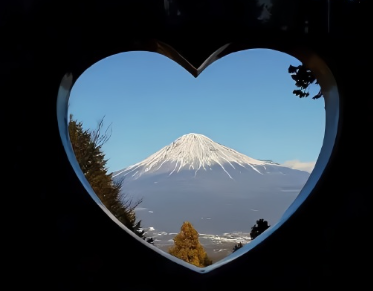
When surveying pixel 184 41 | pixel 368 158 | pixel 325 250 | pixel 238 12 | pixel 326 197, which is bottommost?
pixel 325 250

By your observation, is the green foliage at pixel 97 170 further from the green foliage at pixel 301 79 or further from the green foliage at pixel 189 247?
the green foliage at pixel 301 79

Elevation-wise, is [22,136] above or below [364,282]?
above

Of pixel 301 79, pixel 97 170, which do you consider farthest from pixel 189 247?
pixel 301 79

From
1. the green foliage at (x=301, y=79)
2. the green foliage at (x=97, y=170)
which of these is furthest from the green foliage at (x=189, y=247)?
the green foliage at (x=301, y=79)

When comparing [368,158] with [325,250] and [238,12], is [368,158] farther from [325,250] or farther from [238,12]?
[238,12]

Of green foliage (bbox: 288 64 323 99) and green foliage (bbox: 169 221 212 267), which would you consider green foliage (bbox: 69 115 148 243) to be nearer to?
green foliage (bbox: 169 221 212 267)

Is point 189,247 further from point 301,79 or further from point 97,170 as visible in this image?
point 301,79

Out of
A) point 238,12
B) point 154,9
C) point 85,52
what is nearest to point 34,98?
point 85,52

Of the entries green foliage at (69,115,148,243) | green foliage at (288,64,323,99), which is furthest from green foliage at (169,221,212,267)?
green foliage at (288,64,323,99)
